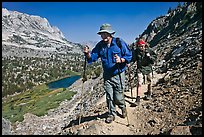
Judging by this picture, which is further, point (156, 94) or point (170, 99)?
point (156, 94)

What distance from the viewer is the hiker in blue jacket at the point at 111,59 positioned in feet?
28.7

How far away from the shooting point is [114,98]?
9406mm

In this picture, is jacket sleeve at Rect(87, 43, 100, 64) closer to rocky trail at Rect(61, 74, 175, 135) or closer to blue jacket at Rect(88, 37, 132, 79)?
blue jacket at Rect(88, 37, 132, 79)

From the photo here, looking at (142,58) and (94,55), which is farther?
(142,58)

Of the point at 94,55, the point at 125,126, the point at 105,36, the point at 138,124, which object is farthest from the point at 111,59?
the point at 138,124

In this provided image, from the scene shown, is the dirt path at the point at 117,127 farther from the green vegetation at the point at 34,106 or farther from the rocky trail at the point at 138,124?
the green vegetation at the point at 34,106

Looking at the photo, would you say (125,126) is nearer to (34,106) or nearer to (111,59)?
(111,59)

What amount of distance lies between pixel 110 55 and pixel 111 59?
0.41ft

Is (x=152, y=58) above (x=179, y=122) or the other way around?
above

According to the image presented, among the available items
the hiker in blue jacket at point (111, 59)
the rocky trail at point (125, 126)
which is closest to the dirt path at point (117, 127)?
the rocky trail at point (125, 126)

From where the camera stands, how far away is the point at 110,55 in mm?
8984

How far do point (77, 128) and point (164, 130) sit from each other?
277cm

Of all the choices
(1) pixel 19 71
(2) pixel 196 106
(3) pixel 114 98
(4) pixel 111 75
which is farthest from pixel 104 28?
(1) pixel 19 71

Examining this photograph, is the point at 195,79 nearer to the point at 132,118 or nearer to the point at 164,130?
the point at 132,118
